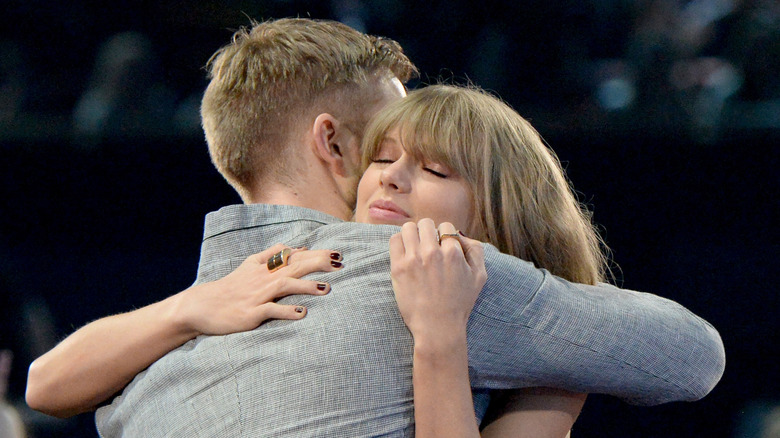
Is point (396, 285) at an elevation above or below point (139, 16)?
below

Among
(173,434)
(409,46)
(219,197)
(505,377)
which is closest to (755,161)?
(409,46)

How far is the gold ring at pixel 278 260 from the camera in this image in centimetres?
139

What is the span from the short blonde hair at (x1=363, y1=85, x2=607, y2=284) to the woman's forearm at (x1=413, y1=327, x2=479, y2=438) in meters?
0.37

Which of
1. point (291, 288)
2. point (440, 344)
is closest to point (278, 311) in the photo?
point (291, 288)

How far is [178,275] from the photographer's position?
3701 mm

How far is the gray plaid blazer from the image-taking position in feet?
3.95

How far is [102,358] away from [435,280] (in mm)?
631

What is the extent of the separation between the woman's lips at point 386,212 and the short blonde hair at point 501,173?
11 cm

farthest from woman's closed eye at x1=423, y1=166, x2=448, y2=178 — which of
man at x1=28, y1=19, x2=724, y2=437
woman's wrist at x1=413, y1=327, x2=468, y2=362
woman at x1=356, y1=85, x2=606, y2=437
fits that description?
woman's wrist at x1=413, y1=327, x2=468, y2=362

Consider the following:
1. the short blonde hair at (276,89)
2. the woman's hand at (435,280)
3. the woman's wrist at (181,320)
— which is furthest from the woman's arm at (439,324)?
the short blonde hair at (276,89)

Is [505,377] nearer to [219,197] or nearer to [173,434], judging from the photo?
[173,434]

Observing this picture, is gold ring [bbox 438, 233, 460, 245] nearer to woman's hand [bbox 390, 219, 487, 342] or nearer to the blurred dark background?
woman's hand [bbox 390, 219, 487, 342]

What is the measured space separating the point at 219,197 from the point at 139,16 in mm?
968

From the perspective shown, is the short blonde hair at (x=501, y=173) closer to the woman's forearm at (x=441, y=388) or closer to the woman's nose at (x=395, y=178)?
the woman's nose at (x=395, y=178)
